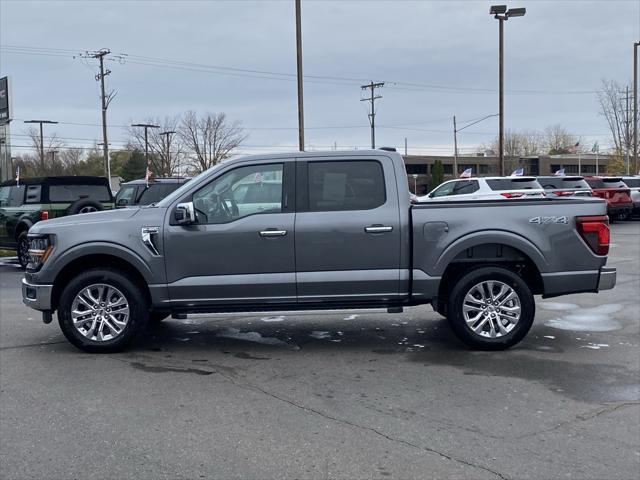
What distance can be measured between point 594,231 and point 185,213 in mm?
4085

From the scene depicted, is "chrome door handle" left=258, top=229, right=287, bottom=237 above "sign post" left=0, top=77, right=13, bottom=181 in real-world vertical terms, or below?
below

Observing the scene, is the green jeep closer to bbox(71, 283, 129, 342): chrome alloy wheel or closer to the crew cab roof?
the crew cab roof

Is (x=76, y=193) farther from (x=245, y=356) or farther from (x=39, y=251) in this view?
(x=245, y=356)

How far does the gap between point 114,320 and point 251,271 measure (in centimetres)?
150

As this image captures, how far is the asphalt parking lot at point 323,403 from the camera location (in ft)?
13.5

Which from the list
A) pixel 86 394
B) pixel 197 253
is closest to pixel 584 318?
pixel 197 253

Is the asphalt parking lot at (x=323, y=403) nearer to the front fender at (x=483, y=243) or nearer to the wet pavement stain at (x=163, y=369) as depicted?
the wet pavement stain at (x=163, y=369)

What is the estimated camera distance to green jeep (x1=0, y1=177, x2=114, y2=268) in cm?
1408

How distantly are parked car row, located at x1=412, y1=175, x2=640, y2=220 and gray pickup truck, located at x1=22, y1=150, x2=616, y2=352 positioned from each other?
10.4 metres

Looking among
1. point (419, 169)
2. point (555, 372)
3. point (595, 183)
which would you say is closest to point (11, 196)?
point (555, 372)

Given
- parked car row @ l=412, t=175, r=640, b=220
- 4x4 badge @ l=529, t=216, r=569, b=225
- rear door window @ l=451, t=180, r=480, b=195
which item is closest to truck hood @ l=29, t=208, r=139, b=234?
4x4 badge @ l=529, t=216, r=569, b=225

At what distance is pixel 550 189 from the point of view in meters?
22.6

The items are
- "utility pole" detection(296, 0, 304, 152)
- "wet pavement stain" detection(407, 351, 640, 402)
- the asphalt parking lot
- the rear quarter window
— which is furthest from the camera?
the rear quarter window

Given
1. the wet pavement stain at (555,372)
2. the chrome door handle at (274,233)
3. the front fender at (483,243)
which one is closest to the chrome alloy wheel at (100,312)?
the chrome door handle at (274,233)
